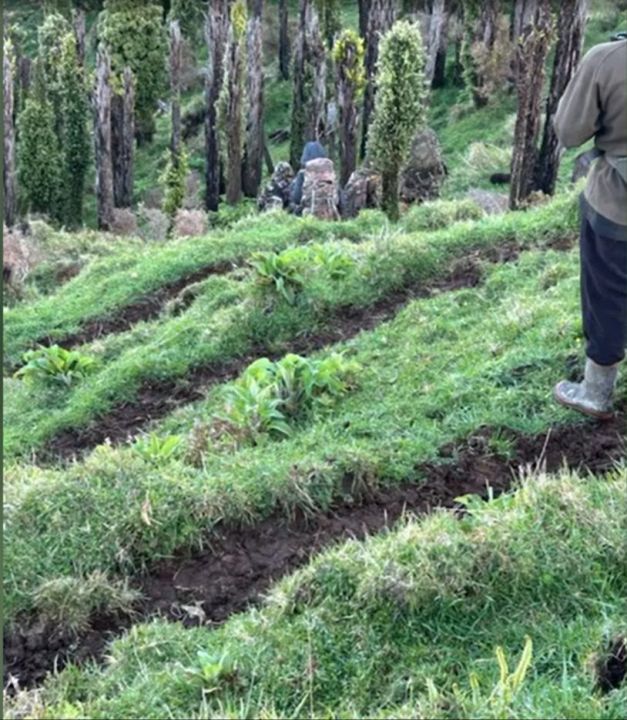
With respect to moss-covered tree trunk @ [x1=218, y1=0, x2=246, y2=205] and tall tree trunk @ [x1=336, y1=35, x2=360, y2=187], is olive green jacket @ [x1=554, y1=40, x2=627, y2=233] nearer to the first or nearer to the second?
tall tree trunk @ [x1=336, y1=35, x2=360, y2=187]

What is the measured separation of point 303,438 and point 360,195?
12378 mm

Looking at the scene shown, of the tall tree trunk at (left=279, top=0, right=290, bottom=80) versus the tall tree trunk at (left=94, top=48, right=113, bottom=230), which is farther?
the tall tree trunk at (left=279, top=0, right=290, bottom=80)

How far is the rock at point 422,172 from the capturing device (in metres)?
22.1

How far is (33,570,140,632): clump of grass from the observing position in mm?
4043

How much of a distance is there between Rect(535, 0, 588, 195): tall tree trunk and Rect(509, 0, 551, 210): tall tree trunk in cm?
157

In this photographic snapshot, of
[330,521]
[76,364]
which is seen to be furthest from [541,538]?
[76,364]

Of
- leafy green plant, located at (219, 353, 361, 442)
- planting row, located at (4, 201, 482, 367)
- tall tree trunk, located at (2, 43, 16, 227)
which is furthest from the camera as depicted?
tall tree trunk, located at (2, 43, 16, 227)

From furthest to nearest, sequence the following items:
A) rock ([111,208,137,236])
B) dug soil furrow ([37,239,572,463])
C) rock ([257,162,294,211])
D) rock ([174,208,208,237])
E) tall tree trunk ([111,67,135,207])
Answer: tall tree trunk ([111,67,135,207])
rock ([111,208,137,236])
rock ([174,208,208,237])
rock ([257,162,294,211])
dug soil furrow ([37,239,572,463])

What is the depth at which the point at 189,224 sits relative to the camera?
21031 millimetres

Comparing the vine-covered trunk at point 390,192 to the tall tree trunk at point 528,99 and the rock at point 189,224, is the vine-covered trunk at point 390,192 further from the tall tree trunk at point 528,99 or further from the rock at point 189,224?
the rock at point 189,224

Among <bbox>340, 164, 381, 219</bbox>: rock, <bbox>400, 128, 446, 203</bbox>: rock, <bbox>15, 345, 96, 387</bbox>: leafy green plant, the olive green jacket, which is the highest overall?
the olive green jacket

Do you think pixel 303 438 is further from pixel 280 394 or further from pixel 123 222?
pixel 123 222

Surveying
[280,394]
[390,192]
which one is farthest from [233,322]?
[390,192]

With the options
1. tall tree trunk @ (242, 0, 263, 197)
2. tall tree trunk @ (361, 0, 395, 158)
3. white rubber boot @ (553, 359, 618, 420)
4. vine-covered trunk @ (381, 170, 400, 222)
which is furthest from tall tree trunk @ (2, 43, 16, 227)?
white rubber boot @ (553, 359, 618, 420)
